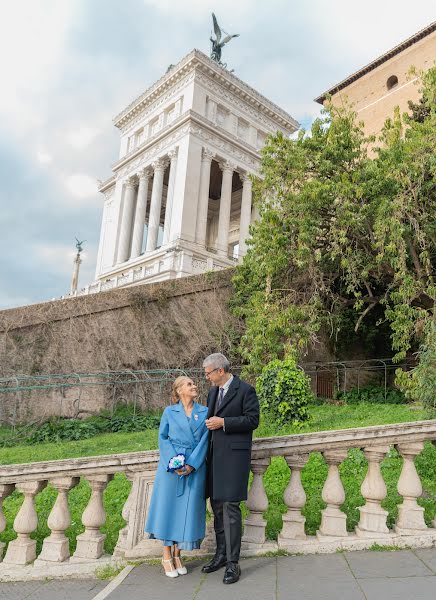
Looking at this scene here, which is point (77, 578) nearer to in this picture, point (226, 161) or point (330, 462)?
point (330, 462)

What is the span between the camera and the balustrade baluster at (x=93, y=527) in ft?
12.4

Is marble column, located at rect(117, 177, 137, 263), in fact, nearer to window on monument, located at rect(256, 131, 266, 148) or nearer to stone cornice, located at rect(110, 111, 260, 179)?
stone cornice, located at rect(110, 111, 260, 179)

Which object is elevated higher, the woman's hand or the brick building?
the brick building

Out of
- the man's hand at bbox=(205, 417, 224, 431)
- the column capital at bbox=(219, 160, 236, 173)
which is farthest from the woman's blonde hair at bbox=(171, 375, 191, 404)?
the column capital at bbox=(219, 160, 236, 173)

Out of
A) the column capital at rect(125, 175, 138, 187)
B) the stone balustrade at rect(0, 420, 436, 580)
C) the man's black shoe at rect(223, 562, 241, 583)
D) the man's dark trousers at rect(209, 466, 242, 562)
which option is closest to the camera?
the man's black shoe at rect(223, 562, 241, 583)

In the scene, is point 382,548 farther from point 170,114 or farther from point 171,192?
point 170,114

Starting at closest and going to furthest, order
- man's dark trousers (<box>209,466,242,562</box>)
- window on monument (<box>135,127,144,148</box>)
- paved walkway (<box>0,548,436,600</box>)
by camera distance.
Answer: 1. paved walkway (<box>0,548,436,600</box>)
2. man's dark trousers (<box>209,466,242,562</box>)
3. window on monument (<box>135,127,144,148</box>)

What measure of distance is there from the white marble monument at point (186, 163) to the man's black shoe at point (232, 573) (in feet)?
74.2

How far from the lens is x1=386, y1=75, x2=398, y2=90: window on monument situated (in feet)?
93.6

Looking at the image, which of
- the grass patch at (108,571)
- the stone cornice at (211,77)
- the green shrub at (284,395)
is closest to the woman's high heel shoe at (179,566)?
the grass patch at (108,571)

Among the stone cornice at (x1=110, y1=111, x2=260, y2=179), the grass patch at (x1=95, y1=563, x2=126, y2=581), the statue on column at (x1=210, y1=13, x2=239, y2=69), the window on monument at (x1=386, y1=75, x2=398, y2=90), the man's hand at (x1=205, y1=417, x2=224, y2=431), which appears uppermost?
the statue on column at (x1=210, y1=13, x2=239, y2=69)

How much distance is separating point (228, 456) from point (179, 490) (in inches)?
18.6

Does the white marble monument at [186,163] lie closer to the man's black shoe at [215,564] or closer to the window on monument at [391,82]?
the window on monument at [391,82]

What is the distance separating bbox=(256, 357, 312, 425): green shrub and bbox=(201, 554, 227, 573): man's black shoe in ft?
19.0
